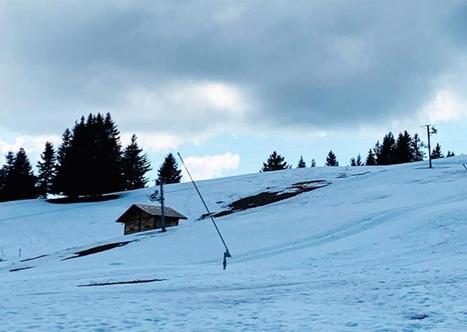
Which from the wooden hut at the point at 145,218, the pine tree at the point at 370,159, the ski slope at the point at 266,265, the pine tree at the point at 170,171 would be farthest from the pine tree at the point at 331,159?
the wooden hut at the point at 145,218

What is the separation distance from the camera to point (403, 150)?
106438 mm

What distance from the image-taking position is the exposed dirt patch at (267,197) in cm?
5478

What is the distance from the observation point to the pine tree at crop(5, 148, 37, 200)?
270ft

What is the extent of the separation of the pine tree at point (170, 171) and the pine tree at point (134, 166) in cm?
849

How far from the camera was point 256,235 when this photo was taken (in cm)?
3584

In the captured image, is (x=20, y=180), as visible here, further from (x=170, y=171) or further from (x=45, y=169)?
(x=170, y=171)

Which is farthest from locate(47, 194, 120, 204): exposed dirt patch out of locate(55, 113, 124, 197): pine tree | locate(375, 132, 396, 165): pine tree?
locate(375, 132, 396, 165): pine tree

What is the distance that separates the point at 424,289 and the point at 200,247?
75.0ft

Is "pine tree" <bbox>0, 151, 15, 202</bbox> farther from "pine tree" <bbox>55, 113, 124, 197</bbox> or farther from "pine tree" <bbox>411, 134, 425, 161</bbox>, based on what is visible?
"pine tree" <bbox>411, 134, 425, 161</bbox>

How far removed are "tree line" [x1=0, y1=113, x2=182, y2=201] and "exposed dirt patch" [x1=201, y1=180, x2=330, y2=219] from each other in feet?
79.5

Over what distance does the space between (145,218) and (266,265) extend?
27.5 metres

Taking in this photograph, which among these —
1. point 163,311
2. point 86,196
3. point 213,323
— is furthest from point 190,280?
point 86,196

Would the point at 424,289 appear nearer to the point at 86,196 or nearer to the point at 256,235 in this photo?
the point at 256,235

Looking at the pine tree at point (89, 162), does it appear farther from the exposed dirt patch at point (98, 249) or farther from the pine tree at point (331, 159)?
the pine tree at point (331, 159)
